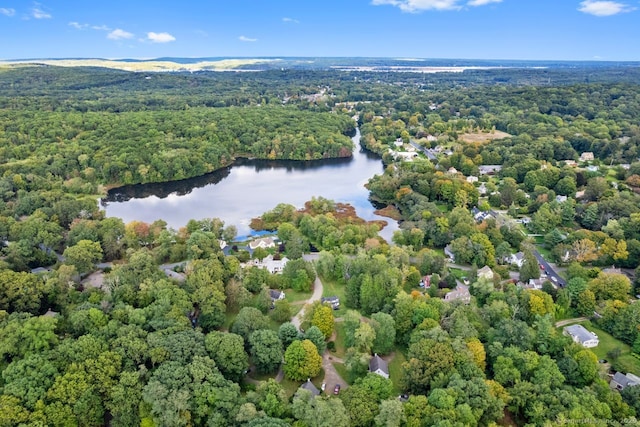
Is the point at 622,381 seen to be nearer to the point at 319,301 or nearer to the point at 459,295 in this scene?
the point at 459,295

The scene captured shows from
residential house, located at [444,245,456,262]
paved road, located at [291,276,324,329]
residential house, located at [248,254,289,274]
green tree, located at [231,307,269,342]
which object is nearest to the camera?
green tree, located at [231,307,269,342]

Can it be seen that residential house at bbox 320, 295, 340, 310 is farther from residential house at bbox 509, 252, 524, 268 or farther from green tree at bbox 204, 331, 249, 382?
residential house at bbox 509, 252, 524, 268

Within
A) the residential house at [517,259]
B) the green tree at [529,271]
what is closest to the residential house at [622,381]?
the green tree at [529,271]

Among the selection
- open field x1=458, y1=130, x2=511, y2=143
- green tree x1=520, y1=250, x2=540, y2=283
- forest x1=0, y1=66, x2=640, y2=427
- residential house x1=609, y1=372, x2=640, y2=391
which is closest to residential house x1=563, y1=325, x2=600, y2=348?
forest x1=0, y1=66, x2=640, y2=427

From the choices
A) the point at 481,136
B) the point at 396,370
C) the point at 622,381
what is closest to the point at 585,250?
the point at 622,381

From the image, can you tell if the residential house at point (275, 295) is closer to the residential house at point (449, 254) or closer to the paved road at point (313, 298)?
the paved road at point (313, 298)

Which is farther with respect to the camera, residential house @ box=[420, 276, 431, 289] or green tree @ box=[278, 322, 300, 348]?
residential house @ box=[420, 276, 431, 289]
